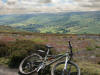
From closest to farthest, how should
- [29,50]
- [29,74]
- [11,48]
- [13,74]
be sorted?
1. [29,74]
2. [13,74]
3. [29,50]
4. [11,48]

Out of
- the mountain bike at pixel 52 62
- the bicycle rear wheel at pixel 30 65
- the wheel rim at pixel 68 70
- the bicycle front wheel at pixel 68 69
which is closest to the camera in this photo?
the bicycle front wheel at pixel 68 69

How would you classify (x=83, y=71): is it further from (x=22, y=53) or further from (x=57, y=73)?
(x=22, y=53)

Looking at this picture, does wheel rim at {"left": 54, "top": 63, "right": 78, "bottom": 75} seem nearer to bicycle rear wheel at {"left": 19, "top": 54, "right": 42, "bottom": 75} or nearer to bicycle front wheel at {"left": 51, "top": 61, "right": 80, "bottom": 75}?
bicycle front wheel at {"left": 51, "top": 61, "right": 80, "bottom": 75}

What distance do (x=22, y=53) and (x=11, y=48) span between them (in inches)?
105

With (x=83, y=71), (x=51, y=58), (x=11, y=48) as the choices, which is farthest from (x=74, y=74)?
(x=11, y=48)

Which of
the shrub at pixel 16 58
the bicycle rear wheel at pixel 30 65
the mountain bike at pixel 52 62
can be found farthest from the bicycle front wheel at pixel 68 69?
the shrub at pixel 16 58

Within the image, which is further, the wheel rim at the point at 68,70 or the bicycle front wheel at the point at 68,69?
the wheel rim at the point at 68,70

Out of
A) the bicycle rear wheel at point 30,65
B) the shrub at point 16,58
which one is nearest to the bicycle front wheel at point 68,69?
the bicycle rear wheel at point 30,65

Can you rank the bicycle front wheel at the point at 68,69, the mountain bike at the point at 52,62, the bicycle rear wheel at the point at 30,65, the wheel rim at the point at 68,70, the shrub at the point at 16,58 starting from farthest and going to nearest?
the shrub at the point at 16,58 < the bicycle rear wheel at the point at 30,65 < the mountain bike at the point at 52,62 < the wheel rim at the point at 68,70 < the bicycle front wheel at the point at 68,69

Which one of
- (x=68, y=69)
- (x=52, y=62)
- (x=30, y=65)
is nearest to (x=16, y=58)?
(x=30, y=65)

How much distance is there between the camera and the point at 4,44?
15797 millimetres

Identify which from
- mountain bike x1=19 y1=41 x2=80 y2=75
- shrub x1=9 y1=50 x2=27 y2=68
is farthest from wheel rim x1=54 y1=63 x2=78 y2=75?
shrub x1=9 y1=50 x2=27 y2=68

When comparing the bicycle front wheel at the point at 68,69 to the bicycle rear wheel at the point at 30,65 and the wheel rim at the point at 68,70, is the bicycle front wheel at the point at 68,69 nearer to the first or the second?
the wheel rim at the point at 68,70

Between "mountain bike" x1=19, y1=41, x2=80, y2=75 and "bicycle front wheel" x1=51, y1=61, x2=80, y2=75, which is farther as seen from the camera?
"mountain bike" x1=19, y1=41, x2=80, y2=75
